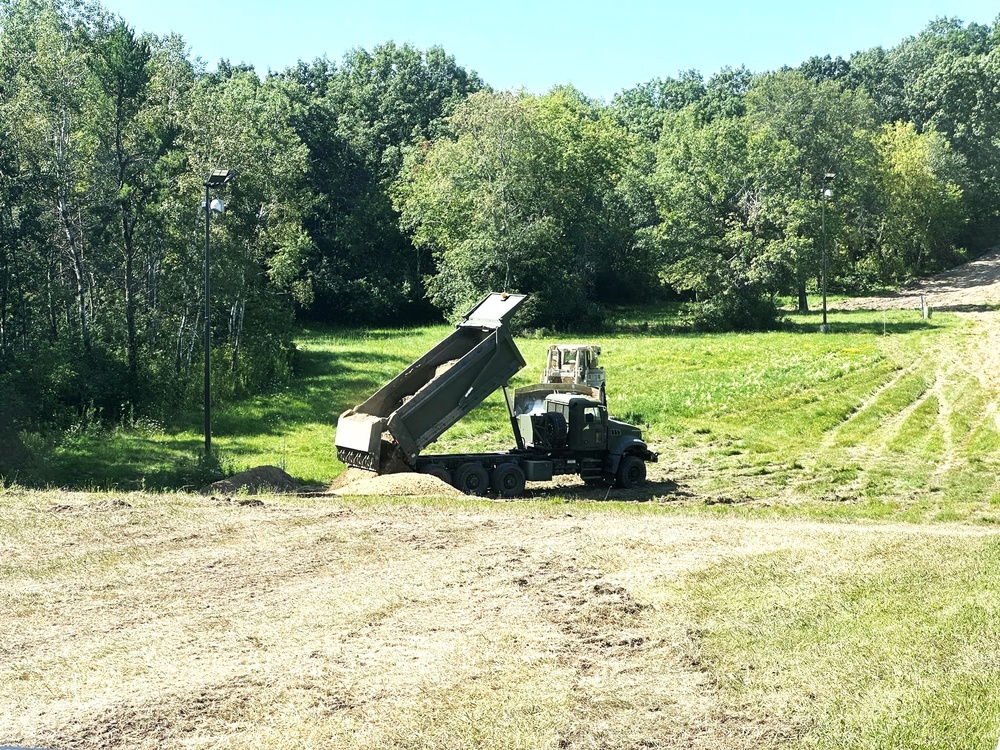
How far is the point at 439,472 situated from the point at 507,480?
4.41 feet

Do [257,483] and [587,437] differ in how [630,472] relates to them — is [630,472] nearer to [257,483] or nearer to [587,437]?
[587,437]

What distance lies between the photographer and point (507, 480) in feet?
65.9

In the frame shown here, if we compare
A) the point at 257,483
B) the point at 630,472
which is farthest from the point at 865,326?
the point at 257,483

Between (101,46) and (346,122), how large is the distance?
141 feet

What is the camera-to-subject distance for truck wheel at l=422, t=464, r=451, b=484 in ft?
64.4

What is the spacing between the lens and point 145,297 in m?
32.4

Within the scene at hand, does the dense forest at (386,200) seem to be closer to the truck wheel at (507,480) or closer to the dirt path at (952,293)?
the dirt path at (952,293)

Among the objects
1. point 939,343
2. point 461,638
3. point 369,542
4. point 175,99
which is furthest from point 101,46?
point 939,343

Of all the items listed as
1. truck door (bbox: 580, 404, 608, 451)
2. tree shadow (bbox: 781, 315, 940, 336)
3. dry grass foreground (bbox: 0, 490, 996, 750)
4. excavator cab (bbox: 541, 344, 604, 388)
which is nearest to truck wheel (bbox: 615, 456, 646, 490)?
truck door (bbox: 580, 404, 608, 451)

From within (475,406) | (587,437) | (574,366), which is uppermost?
(574,366)

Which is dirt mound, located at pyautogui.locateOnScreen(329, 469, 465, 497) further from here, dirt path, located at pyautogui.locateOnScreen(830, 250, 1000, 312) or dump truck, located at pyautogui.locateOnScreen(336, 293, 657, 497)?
dirt path, located at pyautogui.locateOnScreen(830, 250, 1000, 312)

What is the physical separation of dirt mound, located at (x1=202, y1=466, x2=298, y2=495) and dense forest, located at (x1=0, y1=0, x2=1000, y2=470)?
5.02 meters

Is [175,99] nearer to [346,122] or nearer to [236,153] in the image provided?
[236,153]

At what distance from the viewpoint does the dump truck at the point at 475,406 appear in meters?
19.6
